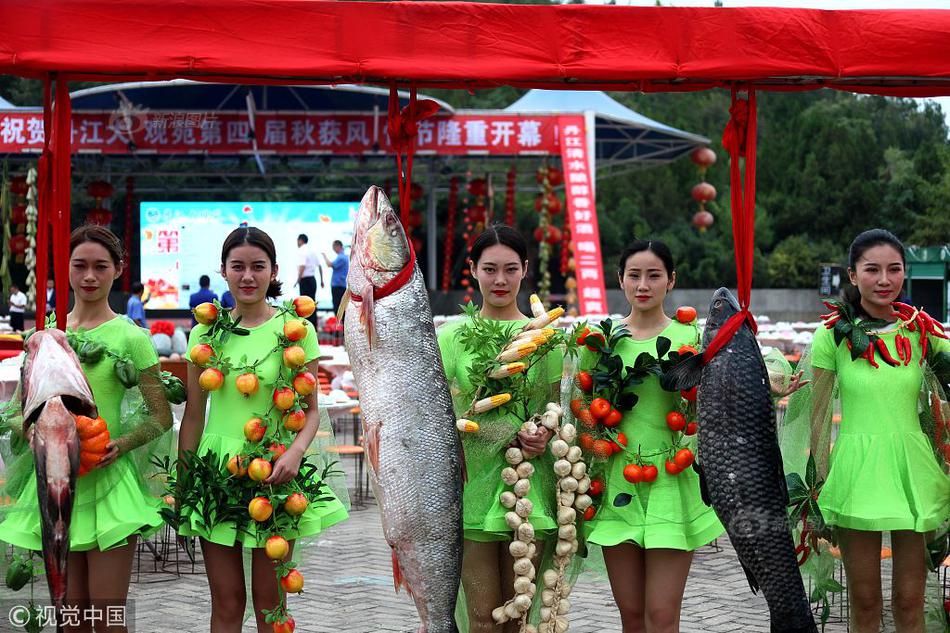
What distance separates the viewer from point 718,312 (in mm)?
3699

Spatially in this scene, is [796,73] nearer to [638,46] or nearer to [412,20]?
[638,46]

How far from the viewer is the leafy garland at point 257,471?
3.73 meters

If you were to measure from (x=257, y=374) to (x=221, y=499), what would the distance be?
1.46 feet

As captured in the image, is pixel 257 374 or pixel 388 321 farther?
pixel 257 374

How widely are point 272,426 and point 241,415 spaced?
0.38 feet

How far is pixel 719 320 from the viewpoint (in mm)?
3672

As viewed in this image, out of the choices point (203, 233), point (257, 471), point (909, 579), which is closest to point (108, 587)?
point (257, 471)

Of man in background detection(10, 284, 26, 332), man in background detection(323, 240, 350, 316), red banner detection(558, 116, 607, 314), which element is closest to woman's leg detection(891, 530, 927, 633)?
red banner detection(558, 116, 607, 314)

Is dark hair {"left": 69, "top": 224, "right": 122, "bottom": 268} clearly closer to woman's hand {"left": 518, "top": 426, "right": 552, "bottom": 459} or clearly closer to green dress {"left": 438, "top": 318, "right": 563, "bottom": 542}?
green dress {"left": 438, "top": 318, "right": 563, "bottom": 542}

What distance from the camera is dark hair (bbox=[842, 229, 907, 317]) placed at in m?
3.99

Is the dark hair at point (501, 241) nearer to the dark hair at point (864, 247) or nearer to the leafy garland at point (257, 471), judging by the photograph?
the leafy garland at point (257, 471)

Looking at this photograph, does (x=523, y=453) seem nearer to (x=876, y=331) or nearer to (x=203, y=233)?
(x=876, y=331)

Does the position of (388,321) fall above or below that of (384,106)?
below

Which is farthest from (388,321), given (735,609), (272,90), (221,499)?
(272,90)
